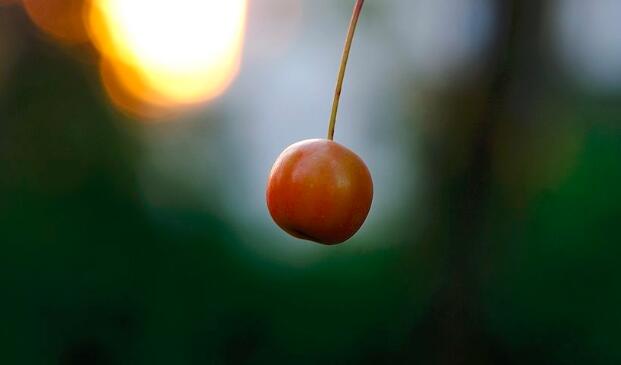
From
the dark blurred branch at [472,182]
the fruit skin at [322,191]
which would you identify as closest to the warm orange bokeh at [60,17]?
the dark blurred branch at [472,182]

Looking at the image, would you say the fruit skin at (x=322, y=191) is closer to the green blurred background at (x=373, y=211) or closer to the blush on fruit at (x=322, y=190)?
the blush on fruit at (x=322, y=190)

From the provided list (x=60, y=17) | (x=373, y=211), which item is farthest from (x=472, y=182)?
(x=60, y=17)

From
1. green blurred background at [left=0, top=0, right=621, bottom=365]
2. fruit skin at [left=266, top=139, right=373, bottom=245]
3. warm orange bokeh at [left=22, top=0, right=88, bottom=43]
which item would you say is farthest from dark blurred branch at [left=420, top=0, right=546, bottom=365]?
fruit skin at [left=266, top=139, right=373, bottom=245]

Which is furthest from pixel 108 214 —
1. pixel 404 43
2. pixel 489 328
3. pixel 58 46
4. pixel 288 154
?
pixel 288 154

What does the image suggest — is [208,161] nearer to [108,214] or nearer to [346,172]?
[108,214]

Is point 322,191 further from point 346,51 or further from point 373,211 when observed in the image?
point 373,211

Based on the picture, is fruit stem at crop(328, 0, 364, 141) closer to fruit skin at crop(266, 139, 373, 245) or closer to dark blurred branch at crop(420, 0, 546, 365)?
fruit skin at crop(266, 139, 373, 245)
